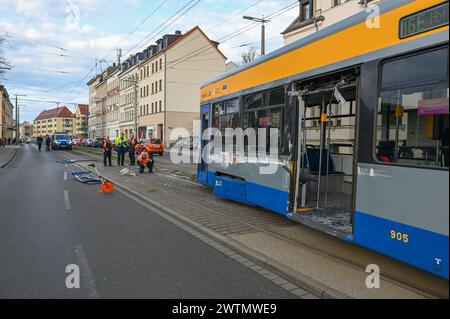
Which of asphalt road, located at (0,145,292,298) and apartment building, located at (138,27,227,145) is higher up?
apartment building, located at (138,27,227,145)

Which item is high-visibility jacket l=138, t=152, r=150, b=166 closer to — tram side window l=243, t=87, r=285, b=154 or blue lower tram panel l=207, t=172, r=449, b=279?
tram side window l=243, t=87, r=285, b=154

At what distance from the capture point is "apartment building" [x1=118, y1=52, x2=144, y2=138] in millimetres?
67906

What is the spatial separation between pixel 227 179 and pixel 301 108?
3.27 metres

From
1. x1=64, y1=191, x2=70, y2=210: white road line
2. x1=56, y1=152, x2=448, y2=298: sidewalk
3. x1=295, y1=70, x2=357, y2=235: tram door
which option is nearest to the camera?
x1=56, y1=152, x2=448, y2=298: sidewalk

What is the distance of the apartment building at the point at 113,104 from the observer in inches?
3142

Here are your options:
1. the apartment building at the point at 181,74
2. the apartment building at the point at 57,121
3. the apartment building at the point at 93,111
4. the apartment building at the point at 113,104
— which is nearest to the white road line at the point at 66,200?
the apartment building at the point at 181,74

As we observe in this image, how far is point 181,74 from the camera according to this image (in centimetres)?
5472

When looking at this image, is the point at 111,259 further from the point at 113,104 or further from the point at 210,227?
the point at 113,104

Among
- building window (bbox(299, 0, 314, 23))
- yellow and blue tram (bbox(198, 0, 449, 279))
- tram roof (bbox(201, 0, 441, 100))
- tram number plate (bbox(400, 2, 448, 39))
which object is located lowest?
yellow and blue tram (bbox(198, 0, 449, 279))

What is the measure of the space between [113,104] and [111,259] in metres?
81.5

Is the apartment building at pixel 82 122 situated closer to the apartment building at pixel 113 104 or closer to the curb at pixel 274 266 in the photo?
the apartment building at pixel 113 104

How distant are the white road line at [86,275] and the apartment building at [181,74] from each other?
47.5 m

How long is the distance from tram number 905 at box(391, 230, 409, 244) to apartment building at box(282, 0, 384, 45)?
62.0 ft

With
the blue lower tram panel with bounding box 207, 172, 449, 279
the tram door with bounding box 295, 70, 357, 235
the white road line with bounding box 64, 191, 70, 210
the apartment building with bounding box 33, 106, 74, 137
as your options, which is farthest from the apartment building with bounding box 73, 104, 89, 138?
the blue lower tram panel with bounding box 207, 172, 449, 279
